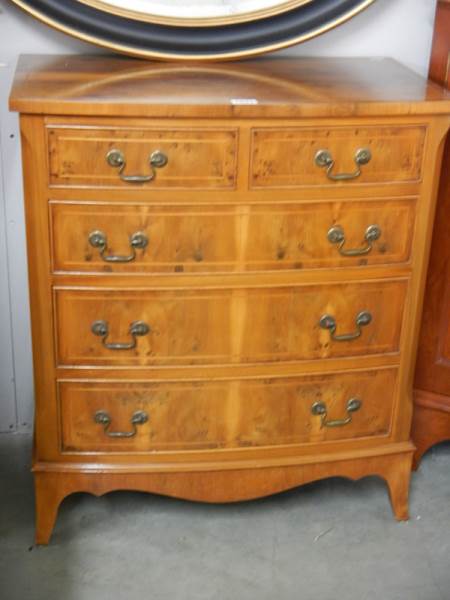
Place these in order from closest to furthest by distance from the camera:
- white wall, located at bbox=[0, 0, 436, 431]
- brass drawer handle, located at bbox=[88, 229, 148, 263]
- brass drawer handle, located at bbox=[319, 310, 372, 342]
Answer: brass drawer handle, located at bbox=[88, 229, 148, 263] → brass drawer handle, located at bbox=[319, 310, 372, 342] → white wall, located at bbox=[0, 0, 436, 431]

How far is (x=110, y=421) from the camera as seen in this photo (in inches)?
82.8

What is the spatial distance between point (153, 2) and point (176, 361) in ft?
2.84

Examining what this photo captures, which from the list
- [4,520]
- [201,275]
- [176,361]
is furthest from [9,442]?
[201,275]

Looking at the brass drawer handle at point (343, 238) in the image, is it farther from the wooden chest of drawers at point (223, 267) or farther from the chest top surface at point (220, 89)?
the chest top surface at point (220, 89)

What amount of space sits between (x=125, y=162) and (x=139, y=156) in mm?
31

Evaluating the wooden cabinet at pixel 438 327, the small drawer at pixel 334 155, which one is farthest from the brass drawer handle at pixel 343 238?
the wooden cabinet at pixel 438 327

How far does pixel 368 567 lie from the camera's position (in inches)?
86.9

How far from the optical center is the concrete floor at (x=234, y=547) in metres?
2.12

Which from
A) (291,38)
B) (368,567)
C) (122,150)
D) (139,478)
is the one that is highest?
(291,38)

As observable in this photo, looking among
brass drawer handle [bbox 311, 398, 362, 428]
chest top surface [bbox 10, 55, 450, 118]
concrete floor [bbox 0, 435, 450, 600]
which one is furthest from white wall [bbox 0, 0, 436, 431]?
brass drawer handle [bbox 311, 398, 362, 428]

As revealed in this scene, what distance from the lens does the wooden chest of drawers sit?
1.88 meters

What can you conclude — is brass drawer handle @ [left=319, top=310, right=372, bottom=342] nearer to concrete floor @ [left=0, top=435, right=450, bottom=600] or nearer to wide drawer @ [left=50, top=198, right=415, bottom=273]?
wide drawer @ [left=50, top=198, right=415, bottom=273]

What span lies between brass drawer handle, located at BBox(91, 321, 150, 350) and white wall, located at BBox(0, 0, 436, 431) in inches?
22.2

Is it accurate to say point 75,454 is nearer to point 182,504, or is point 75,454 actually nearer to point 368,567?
point 182,504
